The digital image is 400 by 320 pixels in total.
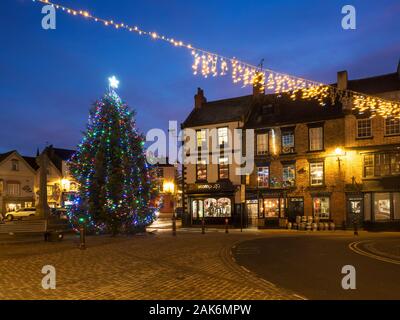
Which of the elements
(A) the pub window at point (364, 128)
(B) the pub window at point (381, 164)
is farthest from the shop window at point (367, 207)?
(A) the pub window at point (364, 128)

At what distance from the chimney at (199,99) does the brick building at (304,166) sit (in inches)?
81.1

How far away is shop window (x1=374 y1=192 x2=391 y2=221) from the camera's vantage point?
99.3 ft

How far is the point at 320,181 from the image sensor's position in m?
32.8

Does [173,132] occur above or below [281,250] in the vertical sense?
above

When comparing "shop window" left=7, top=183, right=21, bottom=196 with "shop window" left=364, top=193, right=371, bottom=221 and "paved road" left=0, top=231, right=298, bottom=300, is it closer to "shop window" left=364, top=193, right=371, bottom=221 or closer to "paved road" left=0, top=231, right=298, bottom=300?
"paved road" left=0, top=231, right=298, bottom=300

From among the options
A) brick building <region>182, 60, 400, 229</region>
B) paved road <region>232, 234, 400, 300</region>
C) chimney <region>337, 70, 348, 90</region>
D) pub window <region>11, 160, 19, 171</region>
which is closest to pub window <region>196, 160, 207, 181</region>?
brick building <region>182, 60, 400, 229</region>

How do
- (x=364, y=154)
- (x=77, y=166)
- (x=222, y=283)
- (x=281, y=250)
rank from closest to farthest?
1. (x=222, y=283)
2. (x=281, y=250)
3. (x=77, y=166)
4. (x=364, y=154)

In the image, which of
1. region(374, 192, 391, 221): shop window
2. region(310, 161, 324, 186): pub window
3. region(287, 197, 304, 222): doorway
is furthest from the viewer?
region(287, 197, 304, 222): doorway

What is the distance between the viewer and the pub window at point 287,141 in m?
34.6

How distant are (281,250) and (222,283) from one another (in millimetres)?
7864

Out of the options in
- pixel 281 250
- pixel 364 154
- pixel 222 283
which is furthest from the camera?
pixel 364 154

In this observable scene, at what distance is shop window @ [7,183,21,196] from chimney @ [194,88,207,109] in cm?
2775
